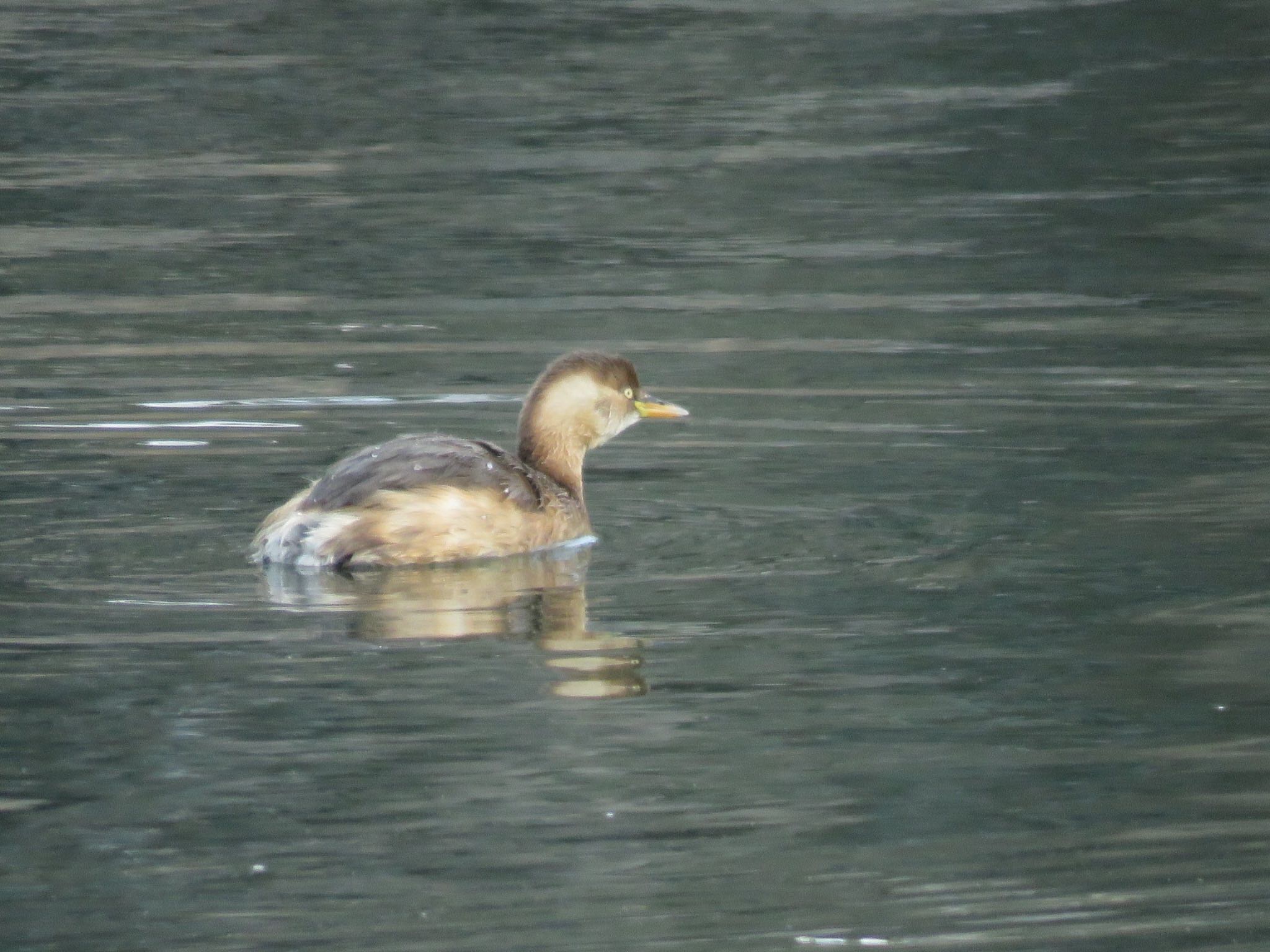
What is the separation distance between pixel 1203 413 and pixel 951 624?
323cm

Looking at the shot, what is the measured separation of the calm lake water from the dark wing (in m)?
0.28

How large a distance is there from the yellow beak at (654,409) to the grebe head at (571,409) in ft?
0.37

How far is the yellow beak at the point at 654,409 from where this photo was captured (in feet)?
31.6

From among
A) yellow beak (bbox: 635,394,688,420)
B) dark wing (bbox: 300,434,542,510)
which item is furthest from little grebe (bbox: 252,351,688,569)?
yellow beak (bbox: 635,394,688,420)

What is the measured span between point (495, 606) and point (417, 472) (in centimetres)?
68

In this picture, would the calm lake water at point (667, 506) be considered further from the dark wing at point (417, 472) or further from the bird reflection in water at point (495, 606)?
the dark wing at point (417, 472)

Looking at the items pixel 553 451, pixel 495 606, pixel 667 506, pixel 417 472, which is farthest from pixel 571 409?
pixel 495 606

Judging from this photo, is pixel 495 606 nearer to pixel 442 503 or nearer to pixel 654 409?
pixel 442 503

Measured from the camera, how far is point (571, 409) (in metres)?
9.45

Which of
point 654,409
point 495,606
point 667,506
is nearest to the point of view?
point 495,606

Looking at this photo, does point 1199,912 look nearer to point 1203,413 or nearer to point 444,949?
point 444,949

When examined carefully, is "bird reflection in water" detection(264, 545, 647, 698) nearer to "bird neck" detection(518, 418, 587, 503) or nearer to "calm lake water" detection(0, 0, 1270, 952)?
"calm lake water" detection(0, 0, 1270, 952)

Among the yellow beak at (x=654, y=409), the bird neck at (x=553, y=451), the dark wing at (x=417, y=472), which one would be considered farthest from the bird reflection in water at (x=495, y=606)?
the yellow beak at (x=654, y=409)

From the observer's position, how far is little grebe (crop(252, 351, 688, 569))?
8359mm
